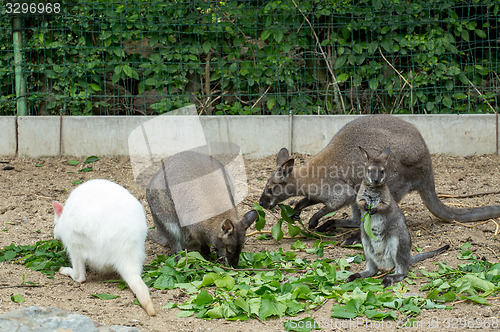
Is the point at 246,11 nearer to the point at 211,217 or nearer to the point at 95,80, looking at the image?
the point at 95,80

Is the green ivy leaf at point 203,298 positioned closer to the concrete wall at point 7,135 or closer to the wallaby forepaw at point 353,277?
the wallaby forepaw at point 353,277

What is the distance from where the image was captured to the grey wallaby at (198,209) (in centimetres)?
483

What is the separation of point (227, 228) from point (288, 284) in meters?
0.68

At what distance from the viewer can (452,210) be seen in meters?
5.88

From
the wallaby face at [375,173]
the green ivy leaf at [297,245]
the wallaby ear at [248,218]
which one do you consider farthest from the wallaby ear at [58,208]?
the wallaby face at [375,173]

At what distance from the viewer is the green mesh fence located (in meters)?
7.98

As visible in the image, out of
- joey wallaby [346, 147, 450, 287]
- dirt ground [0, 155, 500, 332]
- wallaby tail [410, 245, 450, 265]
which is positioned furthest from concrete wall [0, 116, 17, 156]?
wallaby tail [410, 245, 450, 265]

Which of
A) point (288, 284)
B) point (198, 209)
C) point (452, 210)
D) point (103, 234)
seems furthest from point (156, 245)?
point (452, 210)

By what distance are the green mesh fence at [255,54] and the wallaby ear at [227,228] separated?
11.3 feet

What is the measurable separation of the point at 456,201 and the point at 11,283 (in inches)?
168

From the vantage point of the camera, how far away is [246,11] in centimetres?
801

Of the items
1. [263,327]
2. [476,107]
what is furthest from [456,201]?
[263,327]

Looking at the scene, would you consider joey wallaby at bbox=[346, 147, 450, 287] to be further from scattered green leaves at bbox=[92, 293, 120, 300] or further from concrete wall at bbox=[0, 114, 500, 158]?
concrete wall at bbox=[0, 114, 500, 158]

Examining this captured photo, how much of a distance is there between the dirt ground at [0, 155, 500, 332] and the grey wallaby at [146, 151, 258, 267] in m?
0.38
